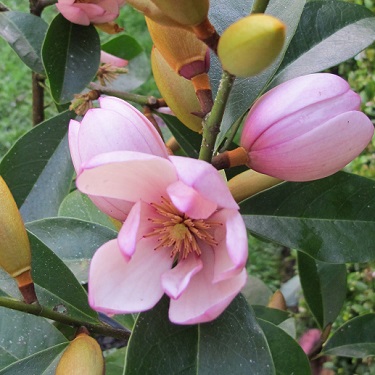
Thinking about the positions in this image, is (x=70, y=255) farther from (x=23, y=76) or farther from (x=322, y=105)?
(x=23, y=76)

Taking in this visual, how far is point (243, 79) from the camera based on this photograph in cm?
69

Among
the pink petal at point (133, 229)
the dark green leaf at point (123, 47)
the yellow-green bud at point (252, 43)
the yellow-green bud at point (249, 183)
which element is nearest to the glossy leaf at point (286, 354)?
the yellow-green bud at point (249, 183)

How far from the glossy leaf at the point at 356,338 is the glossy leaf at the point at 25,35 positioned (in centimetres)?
72

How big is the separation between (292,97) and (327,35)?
312 millimetres

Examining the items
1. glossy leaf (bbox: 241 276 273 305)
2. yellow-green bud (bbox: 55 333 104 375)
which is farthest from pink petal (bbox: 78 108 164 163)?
glossy leaf (bbox: 241 276 273 305)

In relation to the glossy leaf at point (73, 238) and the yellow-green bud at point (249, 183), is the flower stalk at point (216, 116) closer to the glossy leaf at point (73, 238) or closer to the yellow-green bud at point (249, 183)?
the yellow-green bud at point (249, 183)

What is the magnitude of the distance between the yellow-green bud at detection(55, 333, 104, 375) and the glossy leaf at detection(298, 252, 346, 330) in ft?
1.99

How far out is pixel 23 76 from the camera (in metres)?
3.42

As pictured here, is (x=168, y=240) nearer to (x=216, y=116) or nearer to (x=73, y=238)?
(x=216, y=116)

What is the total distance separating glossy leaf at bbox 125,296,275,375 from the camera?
59cm

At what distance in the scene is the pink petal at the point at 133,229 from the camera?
0.50 metres

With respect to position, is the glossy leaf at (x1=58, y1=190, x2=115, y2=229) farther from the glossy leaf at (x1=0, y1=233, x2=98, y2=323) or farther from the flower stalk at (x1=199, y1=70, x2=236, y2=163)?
the flower stalk at (x1=199, y1=70, x2=236, y2=163)

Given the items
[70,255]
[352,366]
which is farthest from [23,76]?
[70,255]

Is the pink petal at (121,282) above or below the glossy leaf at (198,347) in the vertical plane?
above
